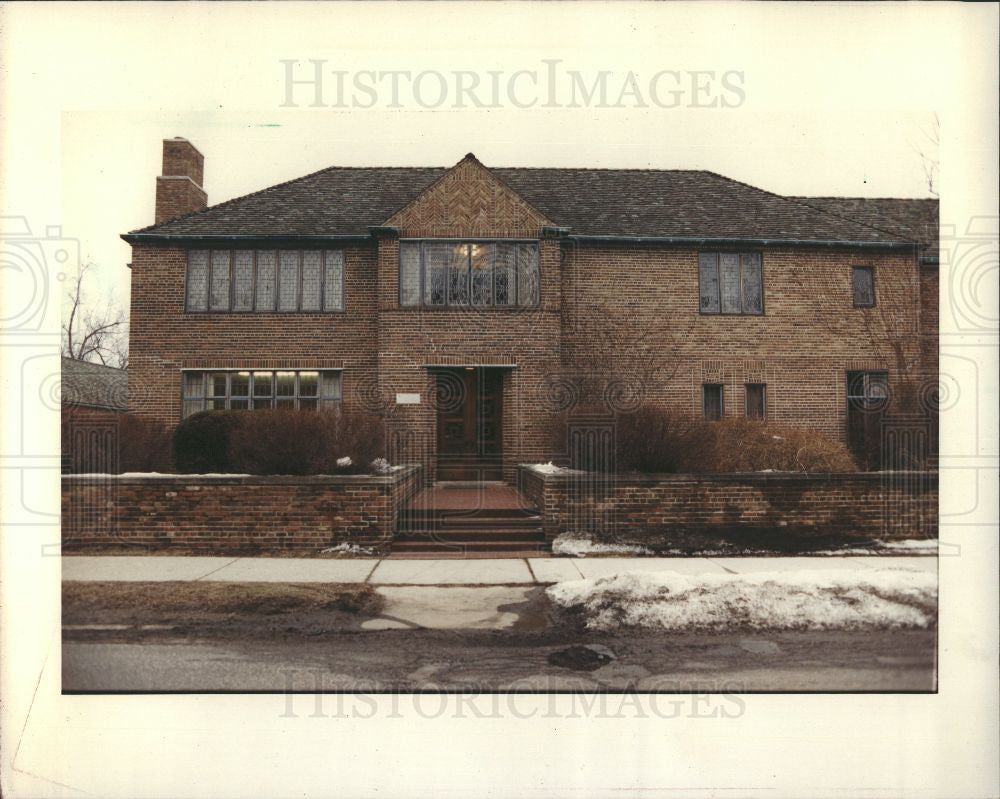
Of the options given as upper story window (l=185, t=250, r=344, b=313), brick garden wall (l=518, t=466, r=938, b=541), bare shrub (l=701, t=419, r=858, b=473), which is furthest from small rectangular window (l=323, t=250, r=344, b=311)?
bare shrub (l=701, t=419, r=858, b=473)

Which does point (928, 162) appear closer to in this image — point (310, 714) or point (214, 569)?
point (310, 714)

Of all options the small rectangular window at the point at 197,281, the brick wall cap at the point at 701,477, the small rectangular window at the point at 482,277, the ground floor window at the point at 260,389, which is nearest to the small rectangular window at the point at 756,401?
the brick wall cap at the point at 701,477

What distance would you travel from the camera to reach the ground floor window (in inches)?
304

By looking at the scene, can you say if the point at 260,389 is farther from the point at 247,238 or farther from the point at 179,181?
the point at 179,181

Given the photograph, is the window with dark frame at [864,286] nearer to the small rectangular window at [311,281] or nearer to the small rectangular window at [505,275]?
the small rectangular window at [505,275]

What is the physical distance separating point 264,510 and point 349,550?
1.01 meters

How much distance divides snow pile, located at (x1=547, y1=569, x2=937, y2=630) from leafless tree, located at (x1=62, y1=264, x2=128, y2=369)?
4888mm

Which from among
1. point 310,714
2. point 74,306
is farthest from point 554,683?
point 74,306

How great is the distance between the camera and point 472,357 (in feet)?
29.8

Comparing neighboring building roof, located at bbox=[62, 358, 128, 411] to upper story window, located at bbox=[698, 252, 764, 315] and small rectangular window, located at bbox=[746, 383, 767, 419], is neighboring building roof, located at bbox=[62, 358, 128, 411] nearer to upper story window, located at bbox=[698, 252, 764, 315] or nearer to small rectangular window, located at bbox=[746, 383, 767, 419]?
small rectangular window, located at bbox=[746, 383, 767, 419]

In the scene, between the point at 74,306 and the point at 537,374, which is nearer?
the point at 74,306

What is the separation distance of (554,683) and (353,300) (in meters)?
6.64

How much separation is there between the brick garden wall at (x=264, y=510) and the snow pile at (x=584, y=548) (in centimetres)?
173

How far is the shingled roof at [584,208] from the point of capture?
7414mm
